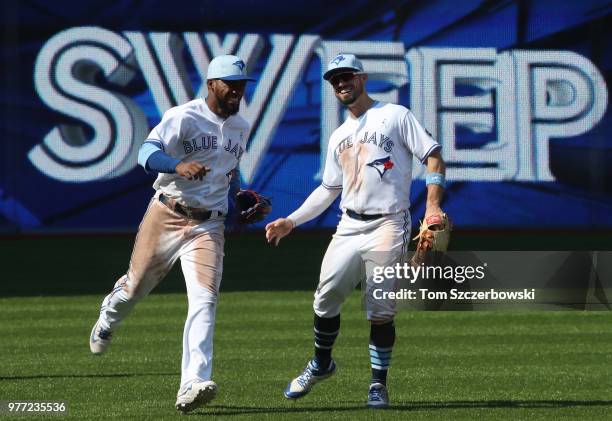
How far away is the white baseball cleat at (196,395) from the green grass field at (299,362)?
210 mm

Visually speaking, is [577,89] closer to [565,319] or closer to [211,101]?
[565,319]

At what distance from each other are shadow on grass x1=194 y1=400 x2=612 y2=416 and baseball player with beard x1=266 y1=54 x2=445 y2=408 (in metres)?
0.17

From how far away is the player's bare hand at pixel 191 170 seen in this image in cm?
879

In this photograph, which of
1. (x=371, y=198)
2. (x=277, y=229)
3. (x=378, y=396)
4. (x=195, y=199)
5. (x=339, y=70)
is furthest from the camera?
(x=277, y=229)

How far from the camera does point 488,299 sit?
15680 mm

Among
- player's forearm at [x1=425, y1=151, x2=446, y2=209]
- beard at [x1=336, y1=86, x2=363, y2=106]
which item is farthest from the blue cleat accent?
beard at [x1=336, y1=86, x2=363, y2=106]

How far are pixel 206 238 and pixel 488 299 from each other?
6763 millimetres

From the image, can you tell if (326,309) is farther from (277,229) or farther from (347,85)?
(347,85)

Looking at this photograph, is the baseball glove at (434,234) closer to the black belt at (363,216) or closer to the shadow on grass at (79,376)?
the black belt at (363,216)

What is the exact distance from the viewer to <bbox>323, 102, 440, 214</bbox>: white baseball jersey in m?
9.38

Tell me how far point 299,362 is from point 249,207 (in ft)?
6.57

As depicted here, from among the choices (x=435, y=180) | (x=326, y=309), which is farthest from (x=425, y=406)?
(x=435, y=180)

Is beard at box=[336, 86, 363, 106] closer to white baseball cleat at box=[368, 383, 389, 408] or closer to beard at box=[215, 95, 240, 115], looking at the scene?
beard at box=[215, 95, 240, 115]

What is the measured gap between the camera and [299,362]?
11.5 m
